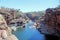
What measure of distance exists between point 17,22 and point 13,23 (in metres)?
4.59

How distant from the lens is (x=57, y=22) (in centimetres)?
4694

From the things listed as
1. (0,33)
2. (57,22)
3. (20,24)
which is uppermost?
(0,33)

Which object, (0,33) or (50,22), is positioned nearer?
(0,33)

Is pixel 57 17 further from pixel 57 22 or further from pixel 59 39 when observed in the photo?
pixel 59 39

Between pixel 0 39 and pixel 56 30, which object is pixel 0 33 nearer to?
pixel 0 39

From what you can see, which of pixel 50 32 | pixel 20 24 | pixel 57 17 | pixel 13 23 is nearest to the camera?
pixel 57 17

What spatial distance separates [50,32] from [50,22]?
465cm

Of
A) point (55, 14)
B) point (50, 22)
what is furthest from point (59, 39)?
point (50, 22)

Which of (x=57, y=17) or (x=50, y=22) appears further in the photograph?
(x=50, y=22)

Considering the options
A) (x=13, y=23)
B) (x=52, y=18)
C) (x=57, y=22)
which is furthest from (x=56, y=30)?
(x=13, y=23)

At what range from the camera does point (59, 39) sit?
40.0 m

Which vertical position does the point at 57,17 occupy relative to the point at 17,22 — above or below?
above

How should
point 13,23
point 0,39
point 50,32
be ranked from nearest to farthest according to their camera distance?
point 0,39
point 50,32
point 13,23

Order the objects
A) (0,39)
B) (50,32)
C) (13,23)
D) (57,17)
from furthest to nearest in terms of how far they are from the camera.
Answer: (13,23) < (50,32) < (57,17) < (0,39)
